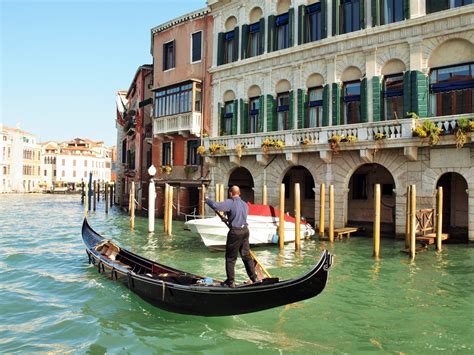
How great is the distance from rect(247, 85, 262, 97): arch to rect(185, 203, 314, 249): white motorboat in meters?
6.81

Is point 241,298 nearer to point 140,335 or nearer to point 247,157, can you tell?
point 140,335

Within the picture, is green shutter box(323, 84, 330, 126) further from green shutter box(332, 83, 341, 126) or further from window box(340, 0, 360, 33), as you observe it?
window box(340, 0, 360, 33)

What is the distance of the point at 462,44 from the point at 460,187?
199 inches

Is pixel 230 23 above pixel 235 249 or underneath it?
above

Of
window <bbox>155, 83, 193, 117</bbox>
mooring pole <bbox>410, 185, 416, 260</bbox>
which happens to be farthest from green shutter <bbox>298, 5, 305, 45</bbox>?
mooring pole <bbox>410, 185, 416, 260</bbox>

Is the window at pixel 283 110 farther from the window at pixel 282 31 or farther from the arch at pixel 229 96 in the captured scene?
the arch at pixel 229 96

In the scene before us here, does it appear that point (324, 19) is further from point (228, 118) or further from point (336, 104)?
point (228, 118)

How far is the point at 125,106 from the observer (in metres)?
36.1

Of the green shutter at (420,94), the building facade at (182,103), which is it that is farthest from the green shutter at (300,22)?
the building facade at (182,103)

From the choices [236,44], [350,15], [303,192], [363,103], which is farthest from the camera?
[303,192]

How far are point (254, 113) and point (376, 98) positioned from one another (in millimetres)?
5670

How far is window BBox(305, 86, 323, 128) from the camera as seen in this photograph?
56.1 ft

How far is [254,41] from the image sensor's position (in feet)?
63.6

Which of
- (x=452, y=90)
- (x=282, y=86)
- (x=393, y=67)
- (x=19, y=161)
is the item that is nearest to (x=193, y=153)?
(x=282, y=86)
